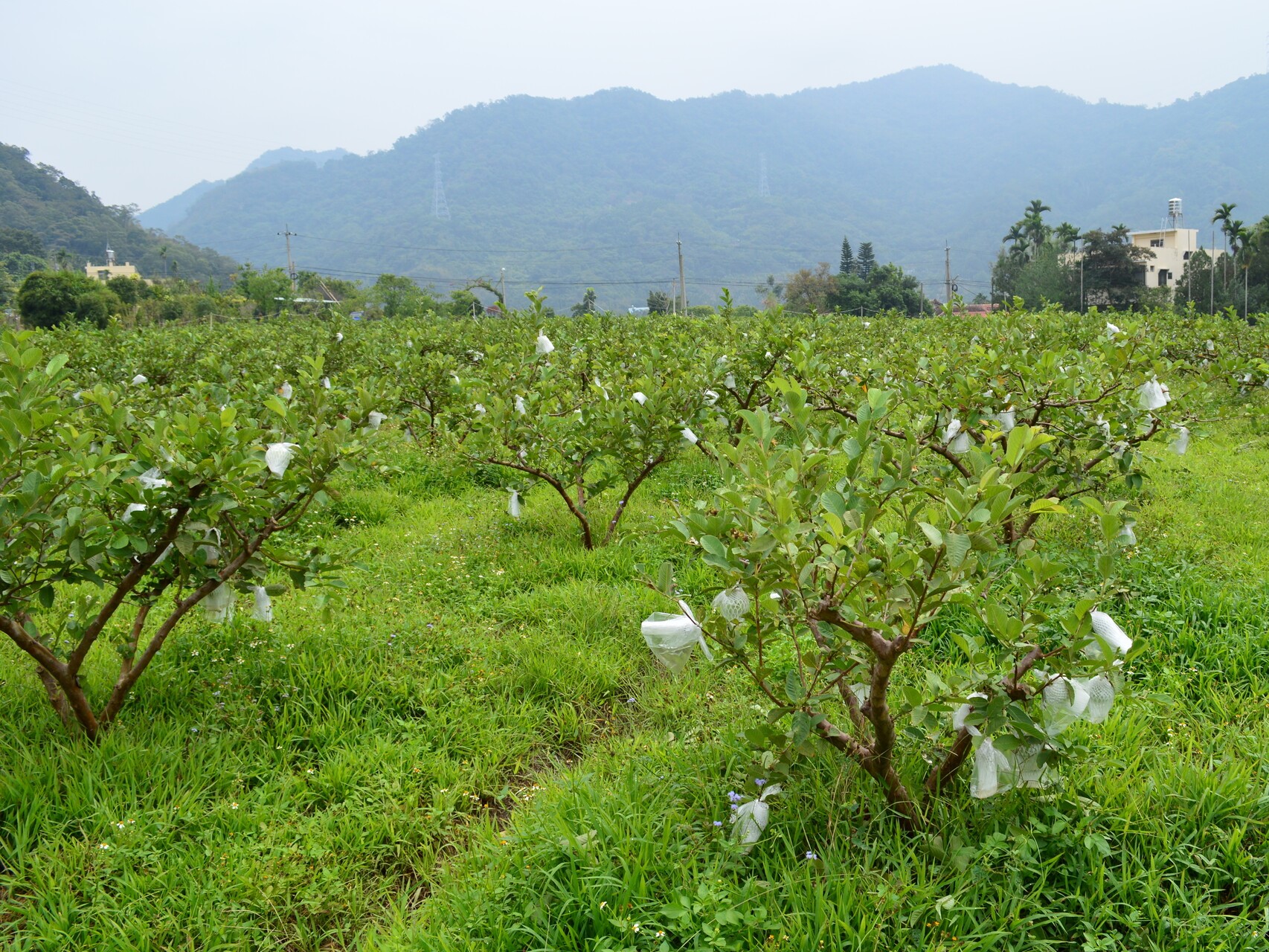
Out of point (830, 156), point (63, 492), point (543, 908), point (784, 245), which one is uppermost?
point (830, 156)

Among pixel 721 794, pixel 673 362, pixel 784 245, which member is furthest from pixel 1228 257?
pixel 784 245

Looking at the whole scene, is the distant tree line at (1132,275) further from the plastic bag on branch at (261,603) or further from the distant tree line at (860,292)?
the plastic bag on branch at (261,603)

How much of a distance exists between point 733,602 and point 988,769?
53 centimetres

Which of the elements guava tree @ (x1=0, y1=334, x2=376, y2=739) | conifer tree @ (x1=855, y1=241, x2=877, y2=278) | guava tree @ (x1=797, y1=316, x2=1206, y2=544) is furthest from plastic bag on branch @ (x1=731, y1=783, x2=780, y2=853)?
conifer tree @ (x1=855, y1=241, x2=877, y2=278)

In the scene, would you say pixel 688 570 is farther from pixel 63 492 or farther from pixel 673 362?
pixel 63 492

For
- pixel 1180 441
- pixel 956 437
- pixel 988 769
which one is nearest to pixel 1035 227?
Result: pixel 1180 441

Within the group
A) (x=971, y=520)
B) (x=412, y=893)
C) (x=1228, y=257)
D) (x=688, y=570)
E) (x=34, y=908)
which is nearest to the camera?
(x=971, y=520)

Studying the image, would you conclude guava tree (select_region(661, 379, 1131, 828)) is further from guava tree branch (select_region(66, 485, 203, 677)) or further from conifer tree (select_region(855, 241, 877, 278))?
conifer tree (select_region(855, 241, 877, 278))

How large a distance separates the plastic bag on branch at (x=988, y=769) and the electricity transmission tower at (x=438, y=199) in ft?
416

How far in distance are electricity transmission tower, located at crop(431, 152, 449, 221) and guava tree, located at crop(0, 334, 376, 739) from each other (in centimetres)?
12570

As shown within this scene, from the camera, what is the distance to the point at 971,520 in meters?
1.29

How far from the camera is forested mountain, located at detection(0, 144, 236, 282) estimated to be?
57938mm

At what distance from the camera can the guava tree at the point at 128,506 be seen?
1870mm

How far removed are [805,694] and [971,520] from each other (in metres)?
0.48
